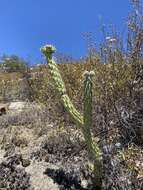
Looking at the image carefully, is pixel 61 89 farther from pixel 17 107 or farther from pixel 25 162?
pixel 17 107

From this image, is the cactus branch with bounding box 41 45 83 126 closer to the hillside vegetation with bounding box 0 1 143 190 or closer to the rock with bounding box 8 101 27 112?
the hillside vegetation with bounding box 0 1 143 190

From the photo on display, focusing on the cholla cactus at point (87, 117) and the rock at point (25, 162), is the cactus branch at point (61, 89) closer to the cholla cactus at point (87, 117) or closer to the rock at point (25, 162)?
the cholla cactus at point (87, 117)

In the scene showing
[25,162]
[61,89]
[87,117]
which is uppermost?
[61,89]

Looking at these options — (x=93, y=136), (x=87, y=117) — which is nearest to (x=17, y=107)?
(x=93, y=136)

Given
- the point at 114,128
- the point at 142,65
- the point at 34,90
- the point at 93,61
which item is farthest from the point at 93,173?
the point at 34,90

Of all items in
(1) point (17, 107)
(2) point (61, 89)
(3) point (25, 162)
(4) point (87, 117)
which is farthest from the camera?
(1) point (17, 107)

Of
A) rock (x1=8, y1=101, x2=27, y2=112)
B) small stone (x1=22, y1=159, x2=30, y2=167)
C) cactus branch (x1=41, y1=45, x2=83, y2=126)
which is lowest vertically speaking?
small stone (x1=22, y1=159, x2=30, y2=167)

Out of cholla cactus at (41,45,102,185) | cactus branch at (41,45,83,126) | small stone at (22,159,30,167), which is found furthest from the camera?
small stone at (22,159,30,167)

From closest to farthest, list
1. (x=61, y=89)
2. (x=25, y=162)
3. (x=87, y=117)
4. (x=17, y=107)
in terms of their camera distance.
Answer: (x=87, y=117)
(x=61, y=89)
(x=25, y=162)
(x=17, y=107)

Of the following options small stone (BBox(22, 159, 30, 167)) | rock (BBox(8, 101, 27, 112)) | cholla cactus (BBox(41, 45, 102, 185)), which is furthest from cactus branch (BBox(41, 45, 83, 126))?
rock (BBox(8, 101, 27, 112))

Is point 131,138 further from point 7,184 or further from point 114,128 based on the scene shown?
point 7,184

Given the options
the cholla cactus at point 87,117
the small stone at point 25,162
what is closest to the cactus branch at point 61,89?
the cholla cactus at point 87,117

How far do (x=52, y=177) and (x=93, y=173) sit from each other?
1.98 feet

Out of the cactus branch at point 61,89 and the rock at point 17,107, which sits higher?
the rock at point 17,107
